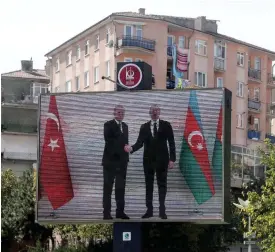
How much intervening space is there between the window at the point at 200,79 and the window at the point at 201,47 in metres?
1.32

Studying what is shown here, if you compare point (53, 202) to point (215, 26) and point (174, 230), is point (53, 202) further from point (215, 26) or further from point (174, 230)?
point (215, 26)

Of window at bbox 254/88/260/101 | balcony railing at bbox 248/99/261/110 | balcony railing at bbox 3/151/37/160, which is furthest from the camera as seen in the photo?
window at bbox 254/88/260/101

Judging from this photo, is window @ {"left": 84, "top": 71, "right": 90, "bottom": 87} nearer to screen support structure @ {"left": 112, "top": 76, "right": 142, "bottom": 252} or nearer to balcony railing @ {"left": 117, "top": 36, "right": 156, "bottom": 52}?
balcony railing @ {"left": 117, "top": 36, "right": 156, "bottom": 52}

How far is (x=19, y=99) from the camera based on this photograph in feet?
194

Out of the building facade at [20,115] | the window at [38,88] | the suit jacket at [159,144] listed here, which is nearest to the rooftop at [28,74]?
the building facade at [20,115]

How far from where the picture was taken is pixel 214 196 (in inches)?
925

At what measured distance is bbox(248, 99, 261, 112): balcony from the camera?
5781 centimetres

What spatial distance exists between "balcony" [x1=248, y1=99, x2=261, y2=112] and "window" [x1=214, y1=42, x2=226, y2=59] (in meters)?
3.82

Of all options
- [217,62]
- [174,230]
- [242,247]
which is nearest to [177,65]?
[217,62]

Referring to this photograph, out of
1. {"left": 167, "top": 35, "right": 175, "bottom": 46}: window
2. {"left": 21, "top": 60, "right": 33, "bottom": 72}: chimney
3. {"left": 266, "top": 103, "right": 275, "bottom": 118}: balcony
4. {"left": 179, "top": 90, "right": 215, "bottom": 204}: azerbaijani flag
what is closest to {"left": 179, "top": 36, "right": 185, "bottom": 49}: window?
{"left": 167, "top": 35, "right": 175, "bottom": 46}: window

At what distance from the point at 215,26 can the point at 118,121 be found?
33275 millimetres

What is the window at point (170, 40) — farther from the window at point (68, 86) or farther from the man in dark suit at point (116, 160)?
the man in dark suit at point (116, 160)

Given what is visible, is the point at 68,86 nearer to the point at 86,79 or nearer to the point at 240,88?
the point at 86,79

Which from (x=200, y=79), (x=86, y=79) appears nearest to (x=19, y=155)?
(x=86, y=79)
